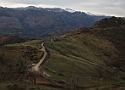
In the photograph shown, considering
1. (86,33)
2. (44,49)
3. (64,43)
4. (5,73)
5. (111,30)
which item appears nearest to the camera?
(5,73)

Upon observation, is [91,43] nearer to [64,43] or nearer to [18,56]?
[64,43]

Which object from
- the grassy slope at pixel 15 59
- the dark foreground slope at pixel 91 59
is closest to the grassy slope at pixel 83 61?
the dark foreground slope at pixel 91 59

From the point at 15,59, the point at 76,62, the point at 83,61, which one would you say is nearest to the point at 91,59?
the point at 83,61

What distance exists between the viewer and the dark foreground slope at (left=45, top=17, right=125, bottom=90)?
302ft

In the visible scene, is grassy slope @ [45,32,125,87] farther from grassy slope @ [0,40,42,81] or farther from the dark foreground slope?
grassy slope @ [0,40,42,81]

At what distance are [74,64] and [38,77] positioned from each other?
24.6 metres

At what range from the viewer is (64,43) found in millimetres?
135625

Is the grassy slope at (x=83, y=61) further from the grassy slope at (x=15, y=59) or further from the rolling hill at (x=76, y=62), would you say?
the grassy slope at (x=15, y=59)

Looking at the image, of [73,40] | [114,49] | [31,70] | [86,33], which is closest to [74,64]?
[31,70]

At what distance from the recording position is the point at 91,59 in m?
126

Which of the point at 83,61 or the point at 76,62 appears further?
the point at 83,61

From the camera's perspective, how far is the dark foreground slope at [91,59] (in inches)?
3625

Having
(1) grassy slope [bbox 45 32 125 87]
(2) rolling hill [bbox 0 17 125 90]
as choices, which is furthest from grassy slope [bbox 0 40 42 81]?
(1) grassy slope [bbox 45 32 125 87]

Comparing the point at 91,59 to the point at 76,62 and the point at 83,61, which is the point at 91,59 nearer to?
the point at 83,61
